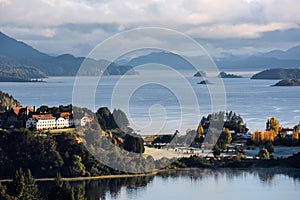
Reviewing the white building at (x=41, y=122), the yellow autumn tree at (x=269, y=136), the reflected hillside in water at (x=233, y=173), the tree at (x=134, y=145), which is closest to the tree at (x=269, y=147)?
the yellow autumn tree at (x=269, y=136)

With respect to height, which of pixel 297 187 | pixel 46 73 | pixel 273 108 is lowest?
pixel 297 187

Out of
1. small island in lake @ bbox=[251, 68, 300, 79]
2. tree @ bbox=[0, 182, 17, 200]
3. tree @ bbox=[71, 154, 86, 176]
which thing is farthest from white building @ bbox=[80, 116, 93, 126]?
small island in lake @ bbox=[251, 68, 300, 79]

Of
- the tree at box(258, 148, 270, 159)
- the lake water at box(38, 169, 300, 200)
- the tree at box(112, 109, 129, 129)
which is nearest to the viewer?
the lake water at box(38, 169, 300, 200)

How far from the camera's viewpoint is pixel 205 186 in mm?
8484

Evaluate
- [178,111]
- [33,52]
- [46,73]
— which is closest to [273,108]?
[178,111]

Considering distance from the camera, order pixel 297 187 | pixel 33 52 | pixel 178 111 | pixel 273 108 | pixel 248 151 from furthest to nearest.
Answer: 1. pixel 33 52
2. pixel 273 108
3. pixel 178 111
4. pixel 248 151
5. pixel 297 187

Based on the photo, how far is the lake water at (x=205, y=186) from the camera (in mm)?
7938

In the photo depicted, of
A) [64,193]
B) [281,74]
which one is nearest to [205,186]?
[64,193]

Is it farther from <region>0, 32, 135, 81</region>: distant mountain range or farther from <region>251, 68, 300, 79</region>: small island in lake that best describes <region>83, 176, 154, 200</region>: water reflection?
<region>251, 68, 300, 79</region>: small island in lake

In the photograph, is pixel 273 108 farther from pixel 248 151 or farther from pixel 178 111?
pixel 248 151

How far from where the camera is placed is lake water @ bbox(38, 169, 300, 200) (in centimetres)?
794

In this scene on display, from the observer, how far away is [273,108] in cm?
2083

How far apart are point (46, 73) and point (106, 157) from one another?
4557cm

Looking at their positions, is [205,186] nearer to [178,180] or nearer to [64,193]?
[178,180]
